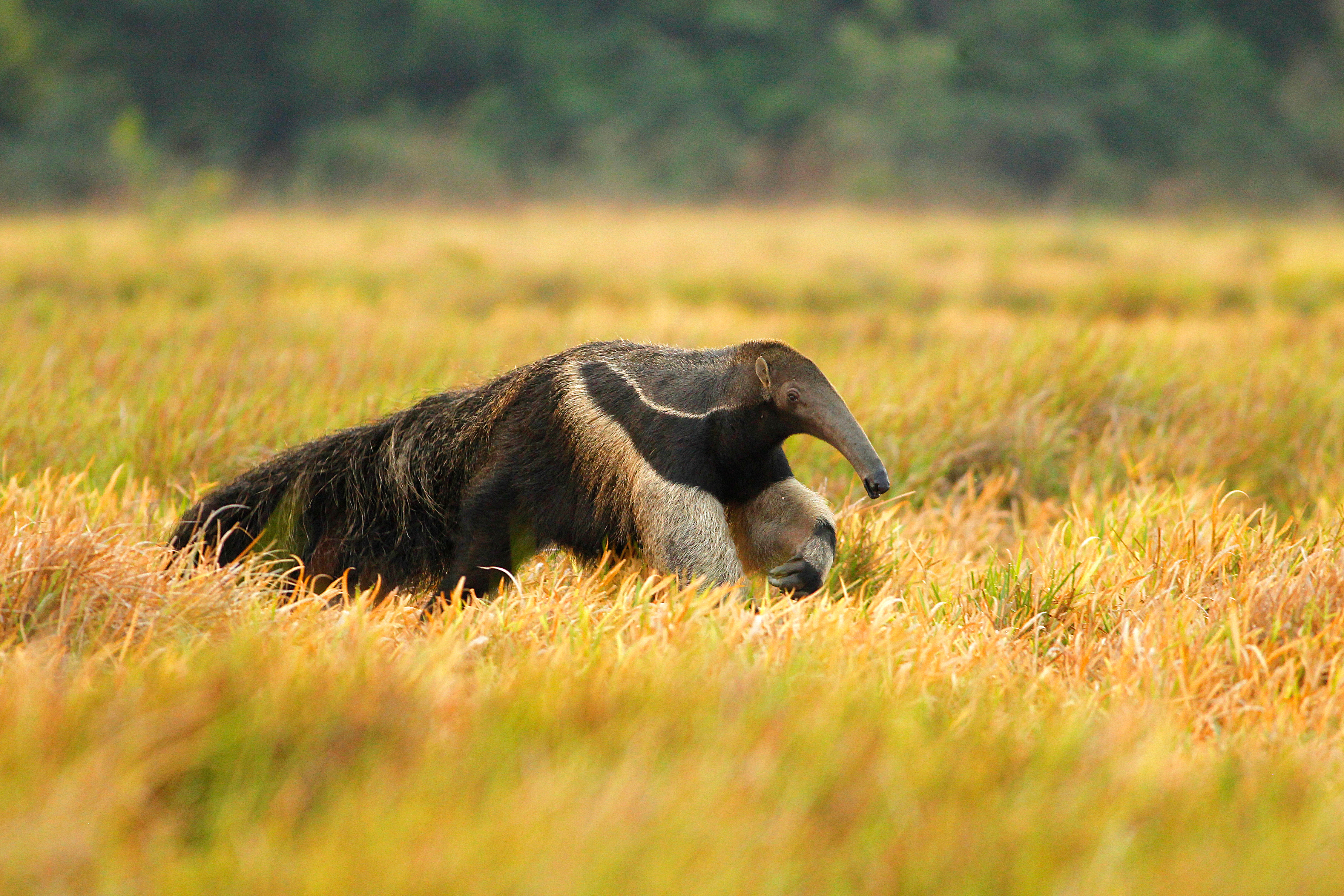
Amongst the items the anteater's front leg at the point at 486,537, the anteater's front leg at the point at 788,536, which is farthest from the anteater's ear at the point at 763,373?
the anteater's front leg at the point at 486,537

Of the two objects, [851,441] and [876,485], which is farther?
[851,441]

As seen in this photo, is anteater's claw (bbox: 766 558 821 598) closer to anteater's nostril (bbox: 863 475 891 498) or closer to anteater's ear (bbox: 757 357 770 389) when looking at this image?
anteater's nostril (bbox: 863 475 891 498)

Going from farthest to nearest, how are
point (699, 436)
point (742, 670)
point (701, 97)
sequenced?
point (701, 97), point (699, 436), point (742, 670)

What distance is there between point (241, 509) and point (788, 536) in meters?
1.65

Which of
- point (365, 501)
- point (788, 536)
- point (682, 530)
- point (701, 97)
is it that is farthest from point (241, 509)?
point (701, 97)

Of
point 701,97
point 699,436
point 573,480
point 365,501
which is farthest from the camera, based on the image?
point 701,97

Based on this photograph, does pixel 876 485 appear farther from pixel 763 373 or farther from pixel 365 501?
pixel 365 501

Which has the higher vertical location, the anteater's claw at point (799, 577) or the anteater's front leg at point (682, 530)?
the anteater's front leg at point (682, 530)

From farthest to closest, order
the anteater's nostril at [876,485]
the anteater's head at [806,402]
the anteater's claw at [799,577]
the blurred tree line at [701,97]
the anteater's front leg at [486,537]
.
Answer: the blurred tree line at [701,97]
the anteater's front leg at [486,537]
the anteater's claw at [799,577]
the anteater's head at [806,402]
the anteater's nostril at [876,485]

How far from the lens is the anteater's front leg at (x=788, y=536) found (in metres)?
3.43

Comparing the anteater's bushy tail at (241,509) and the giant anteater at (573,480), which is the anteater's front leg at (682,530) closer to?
the giant anteater at (573,480)

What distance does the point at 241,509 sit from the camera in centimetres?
398

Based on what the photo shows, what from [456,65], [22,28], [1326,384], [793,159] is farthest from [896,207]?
[1326,384]

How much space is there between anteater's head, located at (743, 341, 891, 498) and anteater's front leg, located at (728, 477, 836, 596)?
0.30 m
